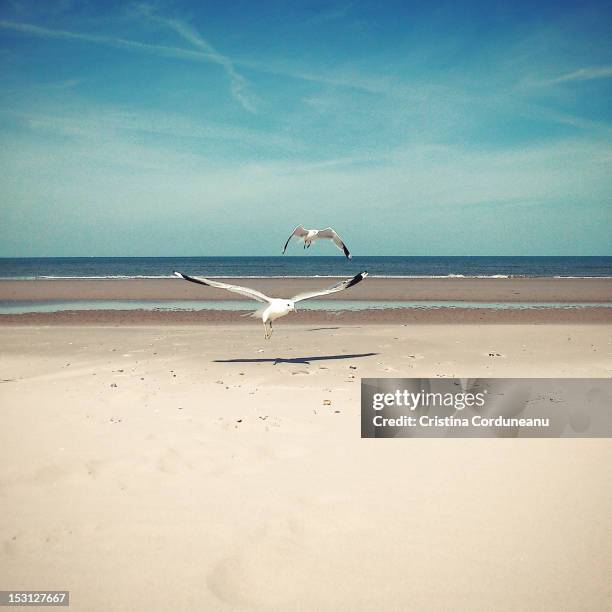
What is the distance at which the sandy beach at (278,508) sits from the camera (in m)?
3.27

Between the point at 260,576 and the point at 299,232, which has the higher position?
the point at 299,232

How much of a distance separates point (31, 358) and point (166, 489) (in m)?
8.48

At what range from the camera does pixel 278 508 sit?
4.19 meters

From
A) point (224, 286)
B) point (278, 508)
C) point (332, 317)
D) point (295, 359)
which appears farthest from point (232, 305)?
point (278, 508)

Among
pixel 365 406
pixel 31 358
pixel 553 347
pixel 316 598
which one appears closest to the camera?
pixel 316 598

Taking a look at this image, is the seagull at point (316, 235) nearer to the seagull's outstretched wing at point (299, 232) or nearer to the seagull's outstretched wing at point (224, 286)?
the seagull's outstretched wing at point (299, 232)

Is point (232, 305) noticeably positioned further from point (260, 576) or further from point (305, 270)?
point (305, 270)

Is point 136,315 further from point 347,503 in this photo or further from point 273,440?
point 347,503

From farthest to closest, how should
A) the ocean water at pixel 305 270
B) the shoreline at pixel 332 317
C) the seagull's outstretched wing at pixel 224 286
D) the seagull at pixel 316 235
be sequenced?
the ocean water at pixel 305 270 < the shoreline at pixel 332 317 < the seagull at pixel 316 235 < the seagull's outstretched wing at pixel 224 286

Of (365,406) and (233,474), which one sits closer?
(233,474)

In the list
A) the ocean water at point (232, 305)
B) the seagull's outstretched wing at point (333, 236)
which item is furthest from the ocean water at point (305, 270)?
the seagull's outstretched wing at point (333, 236)

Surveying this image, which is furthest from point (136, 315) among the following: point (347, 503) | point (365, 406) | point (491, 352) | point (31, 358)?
point (347, 503)

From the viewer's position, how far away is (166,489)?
179 inches

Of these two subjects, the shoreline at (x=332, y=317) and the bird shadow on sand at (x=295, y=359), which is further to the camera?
the shoreline at (x=332, y=317)
